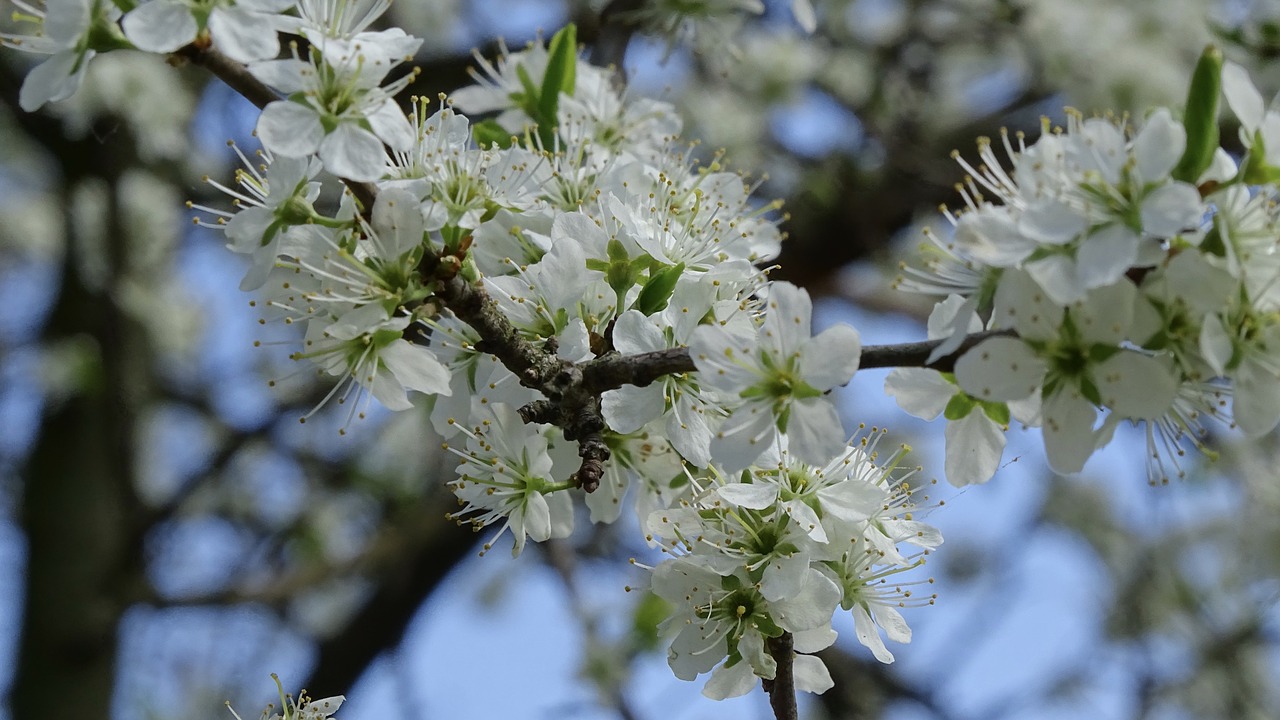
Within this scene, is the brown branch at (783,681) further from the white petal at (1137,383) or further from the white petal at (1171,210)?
the white petal at (1171,210)

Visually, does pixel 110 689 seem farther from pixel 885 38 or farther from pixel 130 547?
pixel 885 38

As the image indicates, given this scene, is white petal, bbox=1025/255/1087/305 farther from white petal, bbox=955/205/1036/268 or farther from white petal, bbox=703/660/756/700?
white petal, bbox=703/660/756/700

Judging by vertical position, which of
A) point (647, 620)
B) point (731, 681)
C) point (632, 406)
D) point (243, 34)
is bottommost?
point (647, 620)

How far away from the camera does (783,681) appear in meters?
1.25

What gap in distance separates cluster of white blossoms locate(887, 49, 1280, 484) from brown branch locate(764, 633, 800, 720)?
0.37 meters

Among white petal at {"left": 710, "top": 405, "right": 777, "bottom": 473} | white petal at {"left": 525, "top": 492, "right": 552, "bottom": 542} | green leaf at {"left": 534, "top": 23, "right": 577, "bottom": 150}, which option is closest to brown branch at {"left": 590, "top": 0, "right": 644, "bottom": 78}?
green leaf at {"left": 534, "top": 23, "right": 577, "bottom": 150}

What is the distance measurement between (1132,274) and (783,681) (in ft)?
1.84

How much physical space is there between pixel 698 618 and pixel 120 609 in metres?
3.15

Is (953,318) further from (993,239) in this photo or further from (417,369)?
(417,369)

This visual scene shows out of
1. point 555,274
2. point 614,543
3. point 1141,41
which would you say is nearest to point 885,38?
point 1141,41

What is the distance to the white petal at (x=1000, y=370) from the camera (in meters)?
1.04

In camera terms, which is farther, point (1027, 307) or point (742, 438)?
point (742, 438)

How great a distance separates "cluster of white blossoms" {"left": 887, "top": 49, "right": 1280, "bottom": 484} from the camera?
3.21ft

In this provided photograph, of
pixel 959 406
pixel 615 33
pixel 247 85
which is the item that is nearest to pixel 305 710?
pixel 247 85
